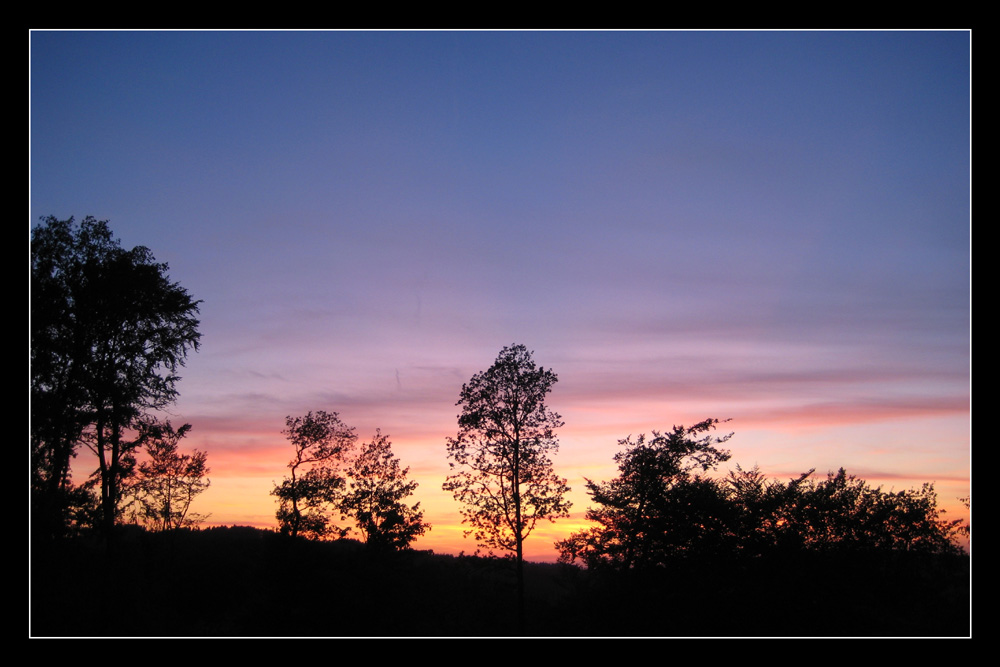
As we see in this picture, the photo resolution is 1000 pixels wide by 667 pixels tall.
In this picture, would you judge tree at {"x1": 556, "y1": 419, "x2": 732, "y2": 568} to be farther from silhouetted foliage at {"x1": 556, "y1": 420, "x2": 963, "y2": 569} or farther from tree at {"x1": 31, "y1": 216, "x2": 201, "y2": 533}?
tree at {"x1": 31, "y1": 216, "x2": 201, "y2": 533}

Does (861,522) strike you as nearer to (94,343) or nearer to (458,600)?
(458,600)

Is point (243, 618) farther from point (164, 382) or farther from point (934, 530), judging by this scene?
point (934, 530)

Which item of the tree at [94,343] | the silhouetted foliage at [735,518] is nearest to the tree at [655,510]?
the silhouetted foliage at [735,518]

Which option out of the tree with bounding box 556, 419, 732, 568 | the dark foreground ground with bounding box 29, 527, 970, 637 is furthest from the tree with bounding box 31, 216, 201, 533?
the tree with bounding box 556, 419, 732, 568

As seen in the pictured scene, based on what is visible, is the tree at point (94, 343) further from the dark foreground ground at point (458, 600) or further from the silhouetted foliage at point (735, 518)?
the silhouetted foliage at point (735, 518)

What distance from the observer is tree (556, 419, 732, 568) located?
28375 mm

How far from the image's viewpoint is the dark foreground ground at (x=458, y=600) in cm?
2105

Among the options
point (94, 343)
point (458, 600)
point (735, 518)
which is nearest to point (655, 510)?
point (735, 518)

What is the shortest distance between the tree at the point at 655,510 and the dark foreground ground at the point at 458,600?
1151 mm

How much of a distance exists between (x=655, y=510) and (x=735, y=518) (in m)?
3.83
